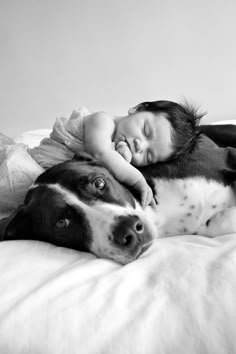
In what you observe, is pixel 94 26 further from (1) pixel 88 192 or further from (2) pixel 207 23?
(1) pixel 88 192

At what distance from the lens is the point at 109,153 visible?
1499mm

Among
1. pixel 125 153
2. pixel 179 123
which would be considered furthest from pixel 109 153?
pixel 179 123

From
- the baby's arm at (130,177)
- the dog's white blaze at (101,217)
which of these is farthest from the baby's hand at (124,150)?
the dog's white blaze at (101,217)

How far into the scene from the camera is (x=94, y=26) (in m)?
3.31

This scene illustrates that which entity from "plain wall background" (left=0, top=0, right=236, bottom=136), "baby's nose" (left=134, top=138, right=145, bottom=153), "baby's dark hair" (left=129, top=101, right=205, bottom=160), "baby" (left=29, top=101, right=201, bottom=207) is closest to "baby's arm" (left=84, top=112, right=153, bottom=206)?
"baby" (left=29, top=101, right=201, bottom=207)

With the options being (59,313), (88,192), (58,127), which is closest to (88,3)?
(58,127)

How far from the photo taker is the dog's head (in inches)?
45.2

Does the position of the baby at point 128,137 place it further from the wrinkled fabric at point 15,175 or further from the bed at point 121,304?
the bed at point 121,304

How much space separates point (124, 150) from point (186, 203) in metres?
0.34

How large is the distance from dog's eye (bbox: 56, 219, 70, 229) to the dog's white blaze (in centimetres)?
6

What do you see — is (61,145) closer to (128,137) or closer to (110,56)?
(128,137)

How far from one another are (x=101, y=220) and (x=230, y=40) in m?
2.82

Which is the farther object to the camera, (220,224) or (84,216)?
(220,224)

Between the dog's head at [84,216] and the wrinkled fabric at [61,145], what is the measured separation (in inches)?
10.9
